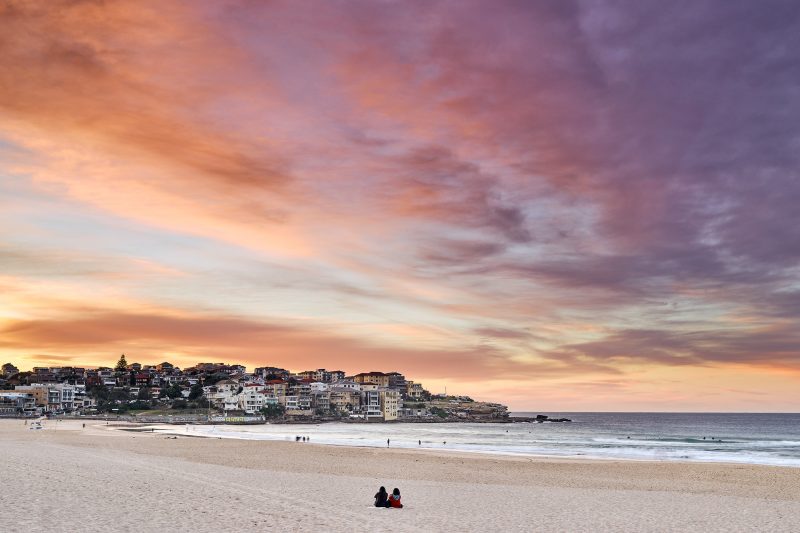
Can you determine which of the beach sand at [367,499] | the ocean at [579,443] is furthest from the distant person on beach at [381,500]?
the ocean at [579,443]

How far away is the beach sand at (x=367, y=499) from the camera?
1862 centimetres

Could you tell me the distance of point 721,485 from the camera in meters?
Result: 37.2

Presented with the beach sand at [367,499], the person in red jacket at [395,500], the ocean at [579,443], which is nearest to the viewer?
the beach sand at [367,499]

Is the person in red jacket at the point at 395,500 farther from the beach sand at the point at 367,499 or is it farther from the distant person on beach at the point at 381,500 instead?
the beach sand at the point at 367,499

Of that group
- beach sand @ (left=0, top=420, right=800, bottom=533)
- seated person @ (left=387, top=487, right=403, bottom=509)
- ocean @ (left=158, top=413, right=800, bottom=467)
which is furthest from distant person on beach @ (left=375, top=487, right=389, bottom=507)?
ocean @ (left=158, top=413, right=800, bottom=467)

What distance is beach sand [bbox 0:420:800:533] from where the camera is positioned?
1862 centimetres

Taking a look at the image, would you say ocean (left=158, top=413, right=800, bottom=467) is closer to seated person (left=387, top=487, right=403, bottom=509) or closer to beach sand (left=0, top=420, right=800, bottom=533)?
beach sand (left=0, top=420, right=800, bottom=533)

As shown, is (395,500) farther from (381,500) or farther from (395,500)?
(381,500)

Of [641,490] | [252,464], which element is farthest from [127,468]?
[641,490]

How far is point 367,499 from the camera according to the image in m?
25.6

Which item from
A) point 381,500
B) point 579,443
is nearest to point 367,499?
point 381,500

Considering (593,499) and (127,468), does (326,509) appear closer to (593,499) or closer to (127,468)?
(593,499)

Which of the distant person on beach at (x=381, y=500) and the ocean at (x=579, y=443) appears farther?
the ocean at (x=579, y=443)

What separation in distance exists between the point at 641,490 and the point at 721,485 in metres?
7.10
